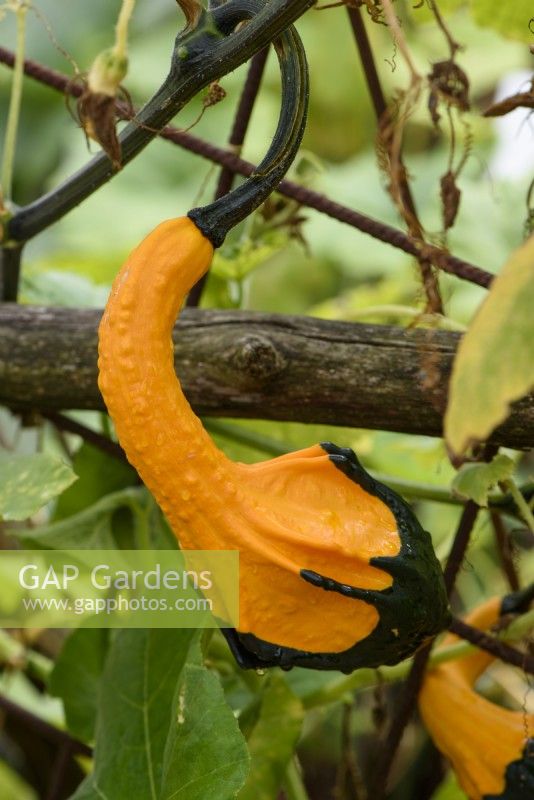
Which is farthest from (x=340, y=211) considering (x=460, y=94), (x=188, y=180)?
(x=188, y=180)

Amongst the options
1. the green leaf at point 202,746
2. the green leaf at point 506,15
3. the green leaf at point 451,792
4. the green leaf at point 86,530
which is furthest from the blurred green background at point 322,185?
the green leaf at point 202,746

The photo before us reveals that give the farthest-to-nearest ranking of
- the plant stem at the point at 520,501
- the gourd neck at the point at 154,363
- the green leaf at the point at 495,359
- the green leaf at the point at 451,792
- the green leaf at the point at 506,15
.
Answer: the green leaf at the point at 451,792
the green leaf at the point at 506,15
the plant stem at the point at 520,501
the gourd neck at the point at 154,363
the green leaf at the point at 495,359

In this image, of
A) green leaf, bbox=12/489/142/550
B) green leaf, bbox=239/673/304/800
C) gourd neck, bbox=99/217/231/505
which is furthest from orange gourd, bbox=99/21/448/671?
green leaf, bbox=12/489/142/550

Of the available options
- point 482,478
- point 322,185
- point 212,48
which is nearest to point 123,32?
point 212,48

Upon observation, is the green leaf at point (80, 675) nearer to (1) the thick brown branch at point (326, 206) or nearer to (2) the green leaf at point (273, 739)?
(2) the green leaf at point (273, 739)

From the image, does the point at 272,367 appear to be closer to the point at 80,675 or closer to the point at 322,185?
the point at 80,675

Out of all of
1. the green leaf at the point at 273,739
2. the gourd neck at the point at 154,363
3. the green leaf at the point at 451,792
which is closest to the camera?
the gourd neck at the point at 154,363

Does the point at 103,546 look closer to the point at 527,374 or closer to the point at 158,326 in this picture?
the point at 158,326

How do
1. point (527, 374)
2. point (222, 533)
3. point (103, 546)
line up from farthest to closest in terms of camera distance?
point (103, 546), point (222, 533), point (527, 374)
